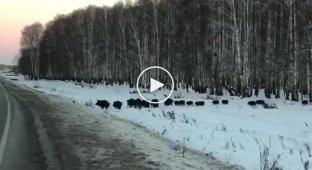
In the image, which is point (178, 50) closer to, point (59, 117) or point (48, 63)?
point (59, 117)

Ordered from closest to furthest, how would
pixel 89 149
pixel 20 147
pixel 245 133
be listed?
pixel 89 149, pixel 20 147, pixel 245 133

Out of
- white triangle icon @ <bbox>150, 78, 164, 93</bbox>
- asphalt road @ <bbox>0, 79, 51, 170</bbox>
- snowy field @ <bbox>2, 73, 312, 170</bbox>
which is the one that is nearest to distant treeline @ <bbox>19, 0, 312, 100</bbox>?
white triangle icon @ <bbox>150, 78, 164, 93</bbox>

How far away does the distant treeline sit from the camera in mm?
31109

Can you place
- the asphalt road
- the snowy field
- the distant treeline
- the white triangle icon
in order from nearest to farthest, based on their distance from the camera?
the asphalt road → the snowy field → the distant treeline → the white triangle icon

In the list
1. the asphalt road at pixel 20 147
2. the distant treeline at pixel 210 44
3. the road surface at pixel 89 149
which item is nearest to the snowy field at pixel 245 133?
the road surface at pixel 89 149

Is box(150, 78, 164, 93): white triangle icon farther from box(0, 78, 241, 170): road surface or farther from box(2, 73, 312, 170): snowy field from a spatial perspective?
box(0, 78, 241, 170): road surface

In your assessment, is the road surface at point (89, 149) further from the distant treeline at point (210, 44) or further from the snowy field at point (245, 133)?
the distant treeline at point (210, 44)

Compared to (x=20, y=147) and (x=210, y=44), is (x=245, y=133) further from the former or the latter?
(x=210, y=44)

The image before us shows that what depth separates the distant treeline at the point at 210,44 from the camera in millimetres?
31109

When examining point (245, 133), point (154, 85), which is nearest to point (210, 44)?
point (154, 85)

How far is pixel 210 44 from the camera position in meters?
43.5

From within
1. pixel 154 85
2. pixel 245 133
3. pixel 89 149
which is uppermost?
pixel 154 85

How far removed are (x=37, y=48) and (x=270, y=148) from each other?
114m

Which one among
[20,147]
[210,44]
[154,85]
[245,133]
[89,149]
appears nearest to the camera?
[89,149]
